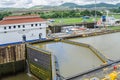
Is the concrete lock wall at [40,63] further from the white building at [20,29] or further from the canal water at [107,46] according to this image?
the canal water at [107,46]

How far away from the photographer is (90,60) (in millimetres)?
18328

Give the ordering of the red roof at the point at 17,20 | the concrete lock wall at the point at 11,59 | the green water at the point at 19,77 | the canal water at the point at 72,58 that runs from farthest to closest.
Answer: the red roof at the point at 17,20, the concrete lock wall at the point at 11,59, the green water at the point at 19,77, the canal water at the point at 72,58

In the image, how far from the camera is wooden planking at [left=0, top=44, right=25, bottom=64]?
1791cm

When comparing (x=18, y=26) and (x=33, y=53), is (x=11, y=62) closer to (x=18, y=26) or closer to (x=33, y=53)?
(x=33, y=53)

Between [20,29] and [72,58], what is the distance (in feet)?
26.8

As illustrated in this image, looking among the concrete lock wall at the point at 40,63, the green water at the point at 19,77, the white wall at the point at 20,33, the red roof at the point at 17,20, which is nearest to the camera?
the concrete lock wall at the point at 40,63

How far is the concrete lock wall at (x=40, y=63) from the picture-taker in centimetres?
1544

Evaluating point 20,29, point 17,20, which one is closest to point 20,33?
point 20,29

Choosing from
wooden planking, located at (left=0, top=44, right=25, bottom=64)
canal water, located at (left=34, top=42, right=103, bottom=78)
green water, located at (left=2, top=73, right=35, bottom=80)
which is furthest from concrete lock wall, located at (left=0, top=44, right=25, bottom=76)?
canal water, located at (left=34, top=42, right=103, bottom=78)

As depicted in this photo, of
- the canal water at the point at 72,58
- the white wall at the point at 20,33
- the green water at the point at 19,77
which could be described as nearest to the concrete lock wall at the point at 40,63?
the green water at the point at 19,77

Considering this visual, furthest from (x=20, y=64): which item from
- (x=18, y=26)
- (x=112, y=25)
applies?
(x=112, y=25)

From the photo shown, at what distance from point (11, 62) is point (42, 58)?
3652 millimetres

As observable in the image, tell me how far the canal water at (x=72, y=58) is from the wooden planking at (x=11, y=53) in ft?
10.4

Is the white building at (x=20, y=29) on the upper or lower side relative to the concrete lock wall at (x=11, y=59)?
upper
